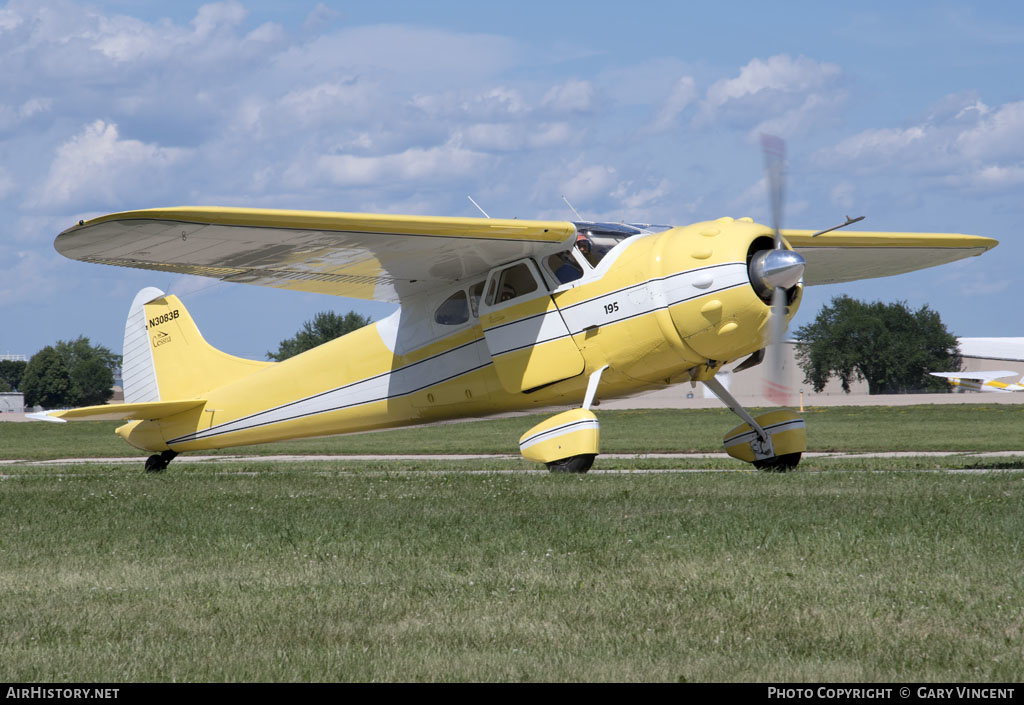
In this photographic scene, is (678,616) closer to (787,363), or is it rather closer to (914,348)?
(787,363)

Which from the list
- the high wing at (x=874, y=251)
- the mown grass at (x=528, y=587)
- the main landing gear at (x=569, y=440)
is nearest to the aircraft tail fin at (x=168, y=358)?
the main landing gear at (x=569, y=440)

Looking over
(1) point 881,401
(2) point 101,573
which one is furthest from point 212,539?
(1) point 881,401

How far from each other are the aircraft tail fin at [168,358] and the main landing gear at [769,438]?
7882mm

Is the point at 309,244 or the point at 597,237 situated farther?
the point at 597,237

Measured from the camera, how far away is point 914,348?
111 metres

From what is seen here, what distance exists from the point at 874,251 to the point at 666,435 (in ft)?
57.0

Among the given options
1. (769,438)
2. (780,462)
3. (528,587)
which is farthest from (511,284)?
(528,587)

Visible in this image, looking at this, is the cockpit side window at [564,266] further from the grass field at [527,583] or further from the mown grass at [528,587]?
the mown grass at [528,587]

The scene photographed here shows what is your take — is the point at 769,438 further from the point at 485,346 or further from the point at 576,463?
the point at 485,346

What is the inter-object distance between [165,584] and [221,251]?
6800 mm

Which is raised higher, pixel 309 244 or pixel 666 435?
pixel 309 244

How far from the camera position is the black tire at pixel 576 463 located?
1286cm

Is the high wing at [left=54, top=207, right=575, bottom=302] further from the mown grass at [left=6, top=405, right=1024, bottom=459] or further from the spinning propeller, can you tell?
the mown grass at [left=6, top=405, right=1024, bottom=459]

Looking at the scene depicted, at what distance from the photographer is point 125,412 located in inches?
656
